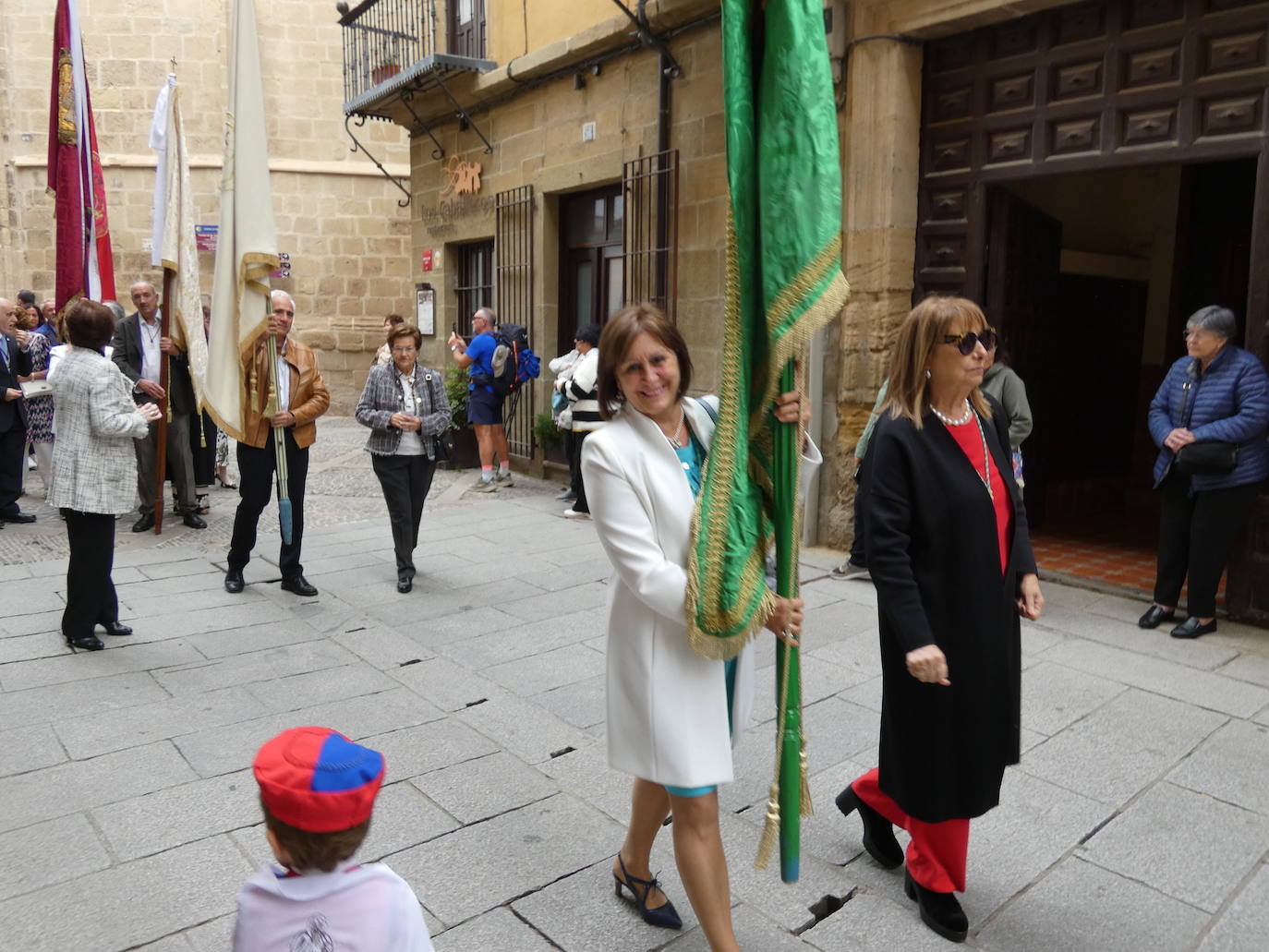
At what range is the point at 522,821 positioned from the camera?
3346 millimetres

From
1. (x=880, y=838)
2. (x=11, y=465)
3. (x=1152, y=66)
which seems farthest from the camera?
(x=11, y=465)

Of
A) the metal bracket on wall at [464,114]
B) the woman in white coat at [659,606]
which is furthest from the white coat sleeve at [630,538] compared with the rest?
the metal bracket on wall at [464,114]

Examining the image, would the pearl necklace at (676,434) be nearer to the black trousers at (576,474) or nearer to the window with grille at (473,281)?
the black trousers at (576,474)

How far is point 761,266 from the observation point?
2.26 meters

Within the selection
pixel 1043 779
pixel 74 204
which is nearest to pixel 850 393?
pixel 1043 779

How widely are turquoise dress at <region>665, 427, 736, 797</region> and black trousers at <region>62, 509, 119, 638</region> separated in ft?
12.4

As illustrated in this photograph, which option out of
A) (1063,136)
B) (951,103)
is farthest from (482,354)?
(1063,136)

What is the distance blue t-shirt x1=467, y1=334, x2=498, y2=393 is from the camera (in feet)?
32.2

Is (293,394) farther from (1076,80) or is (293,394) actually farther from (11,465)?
(1076,80)

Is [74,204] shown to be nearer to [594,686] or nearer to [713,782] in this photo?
[594,686]

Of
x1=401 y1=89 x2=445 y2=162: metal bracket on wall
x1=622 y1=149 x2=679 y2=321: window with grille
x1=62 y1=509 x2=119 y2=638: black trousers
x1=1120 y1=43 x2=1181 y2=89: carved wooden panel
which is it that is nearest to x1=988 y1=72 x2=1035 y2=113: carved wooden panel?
x1=1120 y1=43 x2=1181 y2=89: carved wooden panel

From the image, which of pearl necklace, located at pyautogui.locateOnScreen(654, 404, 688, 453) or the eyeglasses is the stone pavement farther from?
the eyeglasses

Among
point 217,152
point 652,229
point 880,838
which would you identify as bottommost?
point 880,838

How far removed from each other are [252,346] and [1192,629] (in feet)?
18.1
